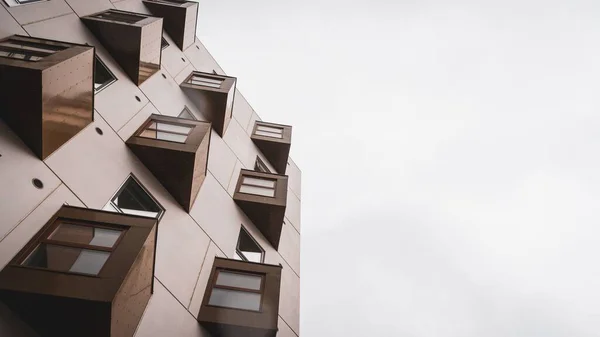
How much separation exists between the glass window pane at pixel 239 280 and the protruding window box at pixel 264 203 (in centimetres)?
350

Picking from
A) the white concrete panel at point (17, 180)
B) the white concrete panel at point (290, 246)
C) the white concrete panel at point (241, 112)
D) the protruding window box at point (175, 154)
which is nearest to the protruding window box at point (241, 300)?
the protruding window box at point (175, 154)

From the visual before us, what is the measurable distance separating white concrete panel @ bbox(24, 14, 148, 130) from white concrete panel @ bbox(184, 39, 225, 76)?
6.72 m

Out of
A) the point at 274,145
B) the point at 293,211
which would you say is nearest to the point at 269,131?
the point at 274,145

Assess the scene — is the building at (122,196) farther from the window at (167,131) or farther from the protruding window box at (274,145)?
the protruding window box at (274,145)

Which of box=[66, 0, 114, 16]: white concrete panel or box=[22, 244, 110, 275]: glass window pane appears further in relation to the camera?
box=[66, 0, 114, 16]: white concrete panel

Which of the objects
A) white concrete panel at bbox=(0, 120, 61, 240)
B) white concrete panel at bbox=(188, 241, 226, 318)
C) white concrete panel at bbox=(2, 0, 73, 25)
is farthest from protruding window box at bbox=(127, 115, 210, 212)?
white concrete panel at bbox=(2, 0, 73, 25)

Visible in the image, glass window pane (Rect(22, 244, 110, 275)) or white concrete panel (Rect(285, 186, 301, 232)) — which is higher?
glass window pane (Rect(22, 244, 110, 275))

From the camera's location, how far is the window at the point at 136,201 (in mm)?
9602

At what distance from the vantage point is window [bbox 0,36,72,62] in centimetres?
787

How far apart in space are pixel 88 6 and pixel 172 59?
3.94 metres

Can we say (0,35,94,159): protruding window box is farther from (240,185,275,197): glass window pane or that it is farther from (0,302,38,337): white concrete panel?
(240,185,275,197): glass window pane

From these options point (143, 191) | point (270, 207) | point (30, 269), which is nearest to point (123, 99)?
point (143, 191)

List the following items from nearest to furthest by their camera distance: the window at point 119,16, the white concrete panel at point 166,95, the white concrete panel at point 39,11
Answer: the white concrete panel at point 39,11 → the window at point 119,16 → the white concrete panel at point 166,95

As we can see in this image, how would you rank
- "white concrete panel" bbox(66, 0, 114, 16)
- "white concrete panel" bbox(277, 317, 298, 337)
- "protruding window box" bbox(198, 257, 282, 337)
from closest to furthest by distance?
"protruding window box" bbox(198, 257, 282, 337) < "white concrete panel" bbox(277, 317, 298, 337) < "white concrete panel" bbox(66, 0, 114, 16)
